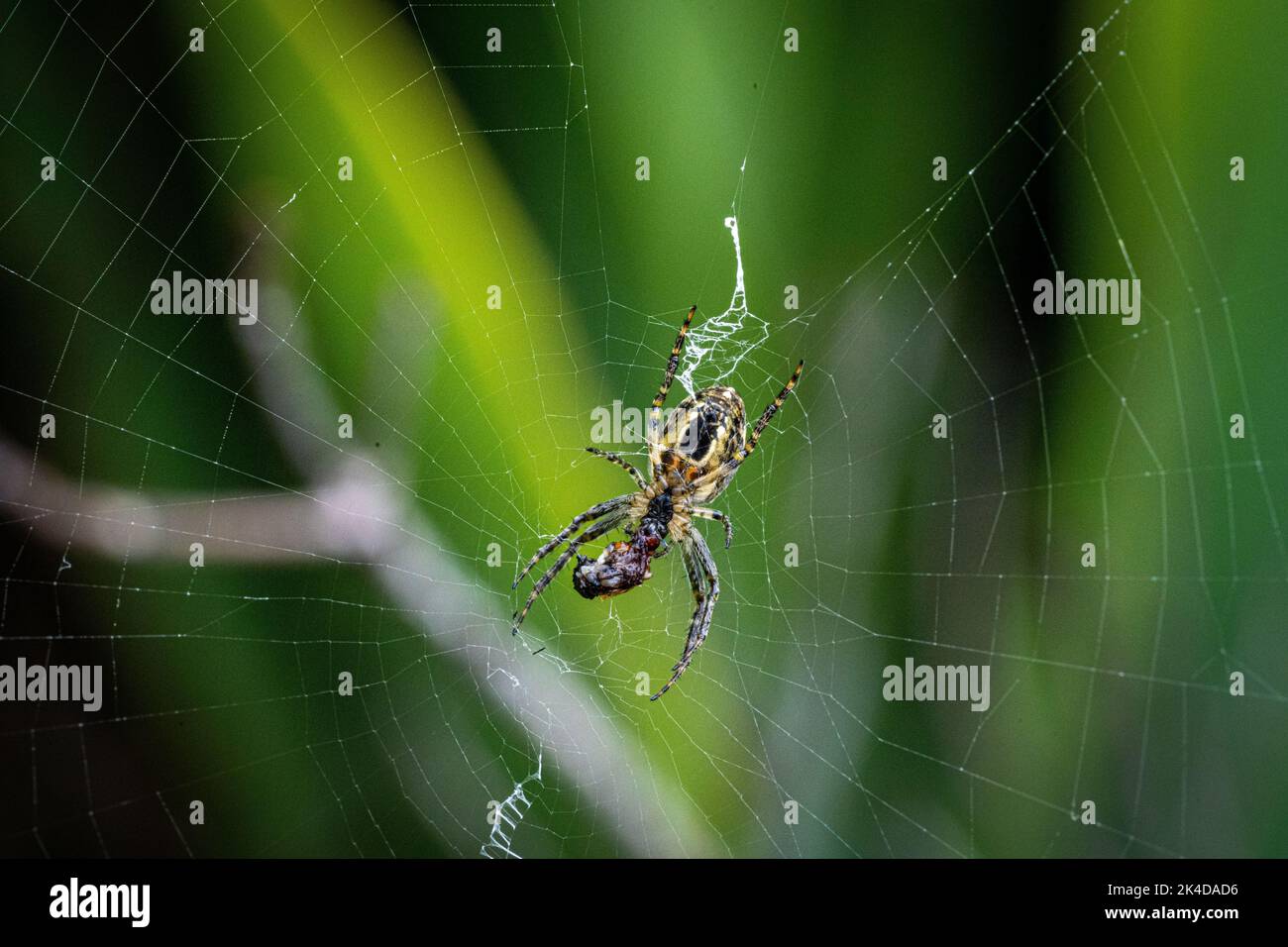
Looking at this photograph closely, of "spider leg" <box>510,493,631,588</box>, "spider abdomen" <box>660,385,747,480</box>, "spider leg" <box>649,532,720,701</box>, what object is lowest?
"spider leg" <box>649,532,720,701</box>

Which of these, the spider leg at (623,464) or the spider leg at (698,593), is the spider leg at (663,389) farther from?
the spider leg at (698,593)

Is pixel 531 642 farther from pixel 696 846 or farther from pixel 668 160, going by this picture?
pixel 668 160

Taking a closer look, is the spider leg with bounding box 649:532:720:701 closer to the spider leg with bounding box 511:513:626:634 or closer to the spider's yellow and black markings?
the spider's yellow and black markings

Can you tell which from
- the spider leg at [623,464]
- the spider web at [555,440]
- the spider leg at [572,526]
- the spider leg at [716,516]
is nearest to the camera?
the spider web at [555,440]

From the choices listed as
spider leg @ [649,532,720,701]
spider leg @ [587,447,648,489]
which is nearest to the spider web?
spider leg @ [587,447,648,489]

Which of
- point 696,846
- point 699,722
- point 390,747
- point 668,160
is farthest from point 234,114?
point 696,846

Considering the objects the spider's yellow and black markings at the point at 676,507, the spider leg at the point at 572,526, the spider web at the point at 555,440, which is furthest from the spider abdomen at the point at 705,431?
the spider web at the point at 555,440
